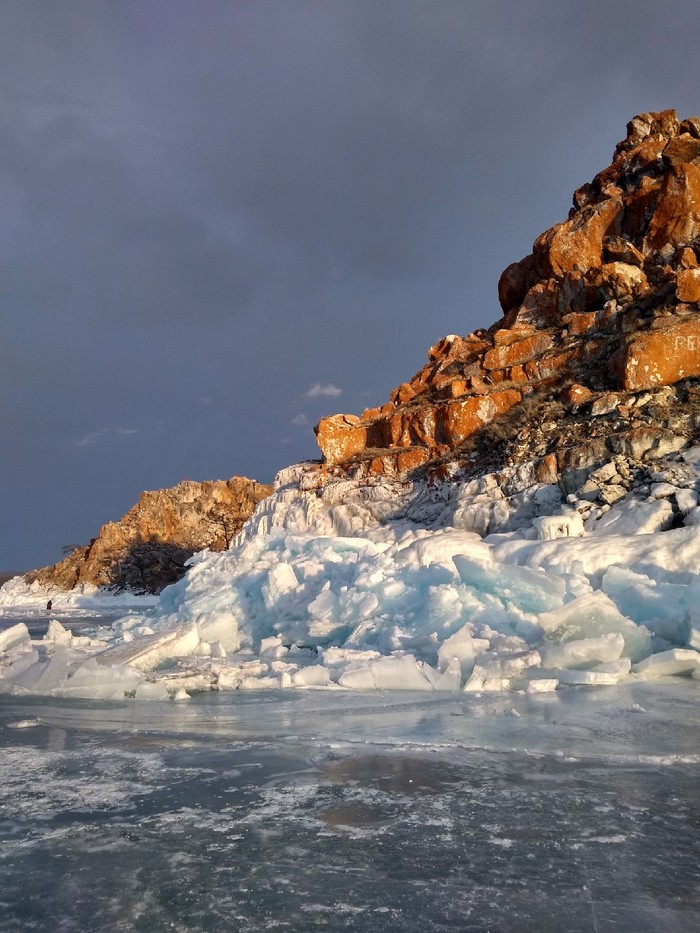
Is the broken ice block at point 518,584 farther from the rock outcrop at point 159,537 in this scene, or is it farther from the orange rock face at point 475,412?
the rock outcrop at point 159,537

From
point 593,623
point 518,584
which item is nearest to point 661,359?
point 518,584

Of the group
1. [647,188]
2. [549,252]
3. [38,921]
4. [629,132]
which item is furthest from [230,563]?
[629,132]

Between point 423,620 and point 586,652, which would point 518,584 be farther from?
point 586,652

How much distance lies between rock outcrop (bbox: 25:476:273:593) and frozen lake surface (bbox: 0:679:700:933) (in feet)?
145

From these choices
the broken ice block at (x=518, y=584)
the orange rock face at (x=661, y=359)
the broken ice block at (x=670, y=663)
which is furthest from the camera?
the orange rock face at (x=661, y=359)

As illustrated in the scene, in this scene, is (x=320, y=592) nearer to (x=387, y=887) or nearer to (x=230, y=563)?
(x=230, y=563)

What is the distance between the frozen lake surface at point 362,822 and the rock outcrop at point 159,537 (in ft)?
145

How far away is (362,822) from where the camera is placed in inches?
146

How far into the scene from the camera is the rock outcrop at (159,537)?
50.2 metres

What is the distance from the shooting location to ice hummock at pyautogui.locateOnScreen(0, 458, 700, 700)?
25.9ft

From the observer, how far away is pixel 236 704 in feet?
24.2

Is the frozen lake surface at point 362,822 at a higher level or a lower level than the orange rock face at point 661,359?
lower

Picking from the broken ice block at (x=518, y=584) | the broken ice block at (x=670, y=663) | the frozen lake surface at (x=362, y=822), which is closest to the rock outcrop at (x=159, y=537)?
the broken ice block at (x=518, y=584)

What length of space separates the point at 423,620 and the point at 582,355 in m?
12.3
